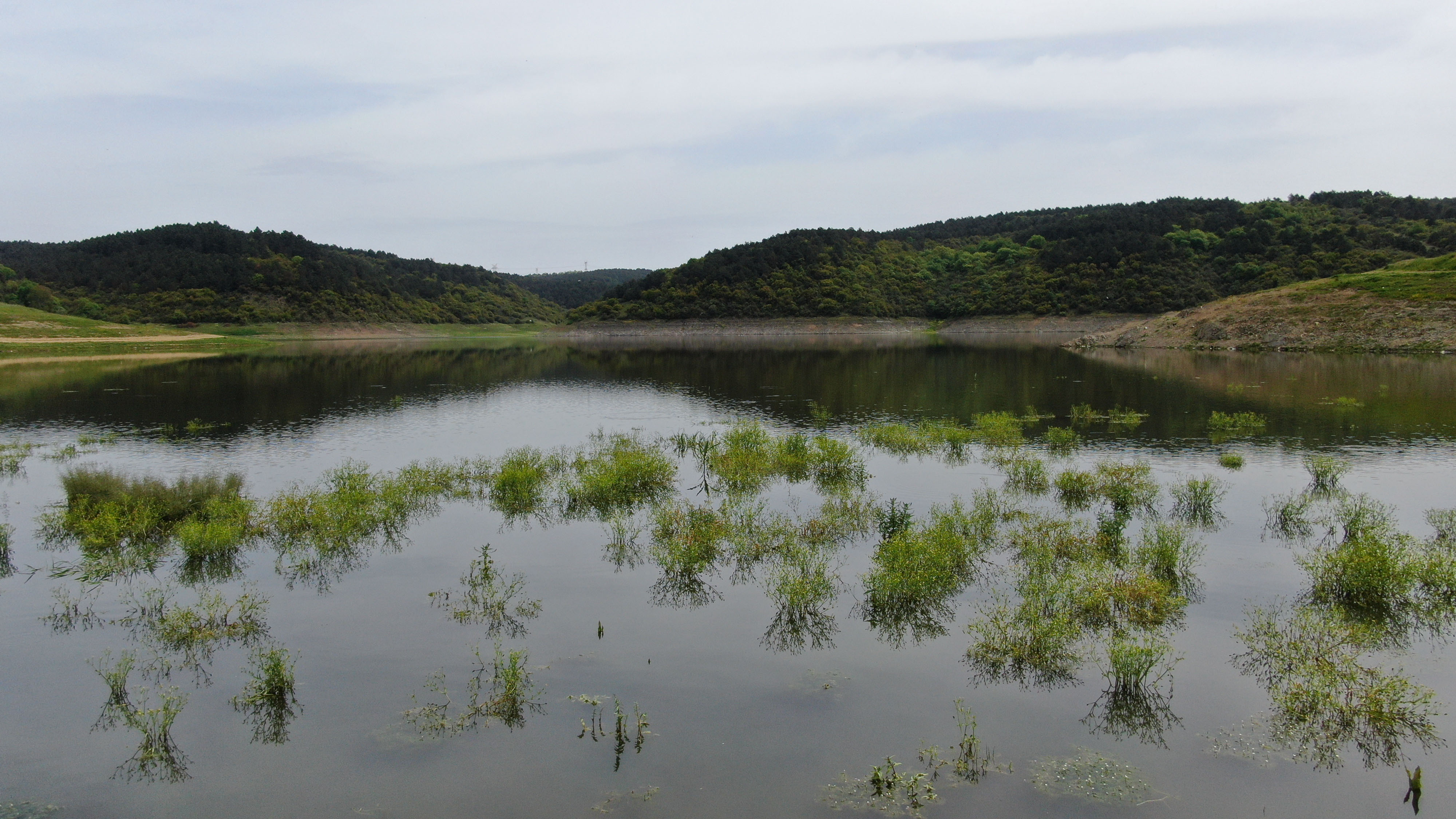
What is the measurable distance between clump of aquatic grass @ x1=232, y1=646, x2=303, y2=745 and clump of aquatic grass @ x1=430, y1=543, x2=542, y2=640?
2.47m

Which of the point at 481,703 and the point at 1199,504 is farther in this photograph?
the point at 1199,504

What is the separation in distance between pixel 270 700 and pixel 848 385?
3731 centimetres

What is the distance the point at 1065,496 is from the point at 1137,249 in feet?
398

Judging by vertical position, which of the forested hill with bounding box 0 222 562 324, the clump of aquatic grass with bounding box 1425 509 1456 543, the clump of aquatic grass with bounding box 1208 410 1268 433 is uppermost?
the forested hill with bounding box 0 222 562 324

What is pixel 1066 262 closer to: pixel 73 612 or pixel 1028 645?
pixel 1028 645

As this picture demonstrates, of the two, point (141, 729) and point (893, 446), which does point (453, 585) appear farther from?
point (893, 446)

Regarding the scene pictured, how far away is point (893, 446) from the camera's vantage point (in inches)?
990

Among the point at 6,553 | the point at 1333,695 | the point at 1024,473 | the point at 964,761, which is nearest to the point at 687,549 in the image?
the point at 964,761

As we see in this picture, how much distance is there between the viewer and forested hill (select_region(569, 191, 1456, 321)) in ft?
349

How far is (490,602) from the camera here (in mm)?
12508

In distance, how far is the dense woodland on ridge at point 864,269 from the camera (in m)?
110

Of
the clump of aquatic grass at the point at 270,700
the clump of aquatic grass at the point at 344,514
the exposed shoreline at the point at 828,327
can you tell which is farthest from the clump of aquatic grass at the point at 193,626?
the exposed shoreline at the point at 828,327

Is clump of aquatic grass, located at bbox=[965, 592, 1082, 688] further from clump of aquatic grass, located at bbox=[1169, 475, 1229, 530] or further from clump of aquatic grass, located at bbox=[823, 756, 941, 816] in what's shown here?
clump of aquatic grass, located at bbox=[1169, 475, 1229, 530]

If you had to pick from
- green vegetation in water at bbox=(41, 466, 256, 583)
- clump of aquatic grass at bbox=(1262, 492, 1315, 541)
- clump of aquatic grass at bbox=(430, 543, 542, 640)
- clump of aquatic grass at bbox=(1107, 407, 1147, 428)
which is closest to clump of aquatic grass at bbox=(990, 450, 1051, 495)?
clump of aquatic grass at bbox=(1262, 492, 1315, 541)
